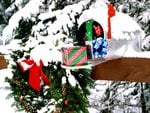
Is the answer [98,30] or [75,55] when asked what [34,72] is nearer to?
[75,55]

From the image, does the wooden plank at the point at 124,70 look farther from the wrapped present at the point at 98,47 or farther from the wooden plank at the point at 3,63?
the wooden plank at the point at 3,63

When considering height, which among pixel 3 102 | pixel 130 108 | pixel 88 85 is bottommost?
pixel 130 108

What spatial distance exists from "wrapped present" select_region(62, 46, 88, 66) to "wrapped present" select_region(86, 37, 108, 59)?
0.14ft

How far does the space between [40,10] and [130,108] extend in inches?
56.5

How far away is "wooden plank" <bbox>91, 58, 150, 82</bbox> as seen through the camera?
58.4 inches

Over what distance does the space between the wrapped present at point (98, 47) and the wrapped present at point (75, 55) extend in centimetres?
4

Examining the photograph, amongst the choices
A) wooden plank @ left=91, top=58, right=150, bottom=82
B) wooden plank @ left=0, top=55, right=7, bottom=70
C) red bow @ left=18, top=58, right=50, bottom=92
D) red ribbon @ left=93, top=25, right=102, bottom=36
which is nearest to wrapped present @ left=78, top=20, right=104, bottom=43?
red ribbon @ left=93, top=25, right=102, bottom=36

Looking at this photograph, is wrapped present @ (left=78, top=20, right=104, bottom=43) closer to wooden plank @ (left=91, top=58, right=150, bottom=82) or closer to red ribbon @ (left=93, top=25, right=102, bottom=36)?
red ribbon @ (left=93, top=25, right=102, bottom=36)

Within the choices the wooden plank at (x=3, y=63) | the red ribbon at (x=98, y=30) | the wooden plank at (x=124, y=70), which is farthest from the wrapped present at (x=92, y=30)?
the wooden plank at (x=3, y=63)

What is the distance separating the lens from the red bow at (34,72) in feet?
5.00

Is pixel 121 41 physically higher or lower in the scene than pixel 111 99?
higher

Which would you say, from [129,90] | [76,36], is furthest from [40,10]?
[76,36]

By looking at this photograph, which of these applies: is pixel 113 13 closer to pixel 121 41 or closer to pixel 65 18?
pixel 121 41

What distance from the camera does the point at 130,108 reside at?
→ 148 inches
